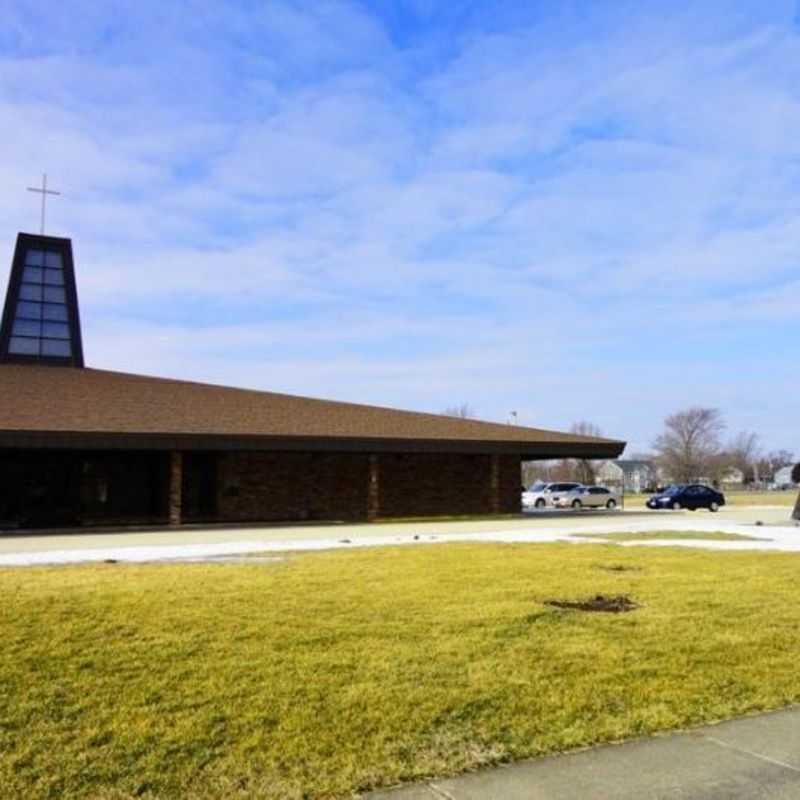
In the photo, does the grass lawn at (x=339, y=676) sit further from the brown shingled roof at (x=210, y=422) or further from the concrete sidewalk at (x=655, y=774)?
the brown shingled roof at (x=210, y=422)

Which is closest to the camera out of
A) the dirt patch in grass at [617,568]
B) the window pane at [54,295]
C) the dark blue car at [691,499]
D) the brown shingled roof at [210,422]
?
the dirt patch in grass at [617,568]

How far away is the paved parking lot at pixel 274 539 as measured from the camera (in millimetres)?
15797

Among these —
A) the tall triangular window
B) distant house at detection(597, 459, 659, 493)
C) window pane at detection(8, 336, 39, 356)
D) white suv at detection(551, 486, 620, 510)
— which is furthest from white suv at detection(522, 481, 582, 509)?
distant house at detection(597, 459, 659, 493)

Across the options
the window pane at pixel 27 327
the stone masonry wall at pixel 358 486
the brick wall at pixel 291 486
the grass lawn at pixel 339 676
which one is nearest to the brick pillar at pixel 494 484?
the stone masonry wall at pixel 358 486

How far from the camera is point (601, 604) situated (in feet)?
29.8

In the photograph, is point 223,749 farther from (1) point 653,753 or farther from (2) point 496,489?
(2) point 496,489

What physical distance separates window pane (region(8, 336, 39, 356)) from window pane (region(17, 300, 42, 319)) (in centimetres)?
84

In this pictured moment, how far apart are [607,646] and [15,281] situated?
3024 cm

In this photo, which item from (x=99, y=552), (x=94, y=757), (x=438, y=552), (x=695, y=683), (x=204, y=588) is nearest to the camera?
(x=94, y=757)

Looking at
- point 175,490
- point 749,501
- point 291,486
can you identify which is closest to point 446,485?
point 291,486

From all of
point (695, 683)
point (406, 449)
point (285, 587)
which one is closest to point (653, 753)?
point (695, 683)

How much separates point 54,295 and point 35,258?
1544 millimetres

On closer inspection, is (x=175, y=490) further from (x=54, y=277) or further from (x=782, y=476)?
(x=782, y=476)

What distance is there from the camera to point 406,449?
1102 inches
